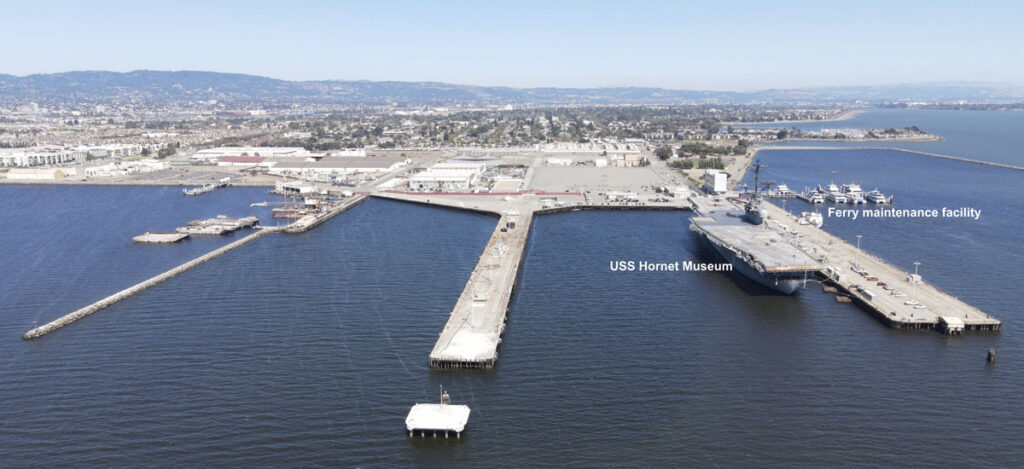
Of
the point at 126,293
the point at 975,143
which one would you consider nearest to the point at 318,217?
the point at 126,293

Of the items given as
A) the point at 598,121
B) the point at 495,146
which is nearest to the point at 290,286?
the point at 495,146

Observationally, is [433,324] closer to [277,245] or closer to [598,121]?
[277,245]

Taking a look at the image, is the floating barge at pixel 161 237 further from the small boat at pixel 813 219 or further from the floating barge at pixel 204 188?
the small boat at pixel 813 219

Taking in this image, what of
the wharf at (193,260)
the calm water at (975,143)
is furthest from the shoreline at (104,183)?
the calm water at (975,143)

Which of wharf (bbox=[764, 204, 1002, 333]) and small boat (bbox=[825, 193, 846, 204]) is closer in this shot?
wharf (bbox=[764, 204, 1002, 333])

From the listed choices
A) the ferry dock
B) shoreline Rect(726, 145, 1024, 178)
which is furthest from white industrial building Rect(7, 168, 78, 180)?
shoreline Rect(726, 145, 1024, 178)

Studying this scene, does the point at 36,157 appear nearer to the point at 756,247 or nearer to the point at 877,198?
the point at 756,247

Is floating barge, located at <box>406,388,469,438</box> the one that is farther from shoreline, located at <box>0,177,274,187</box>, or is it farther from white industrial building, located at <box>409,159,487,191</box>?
shoreline, located at <box>0,177,274,187</box>
